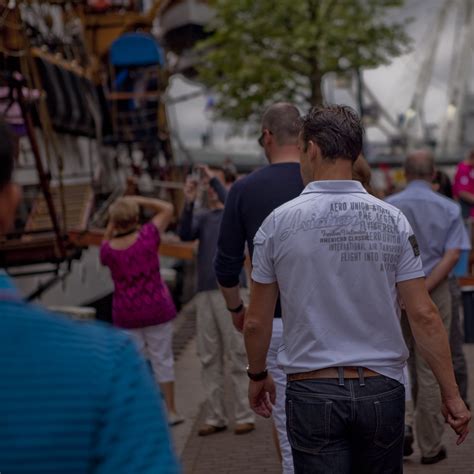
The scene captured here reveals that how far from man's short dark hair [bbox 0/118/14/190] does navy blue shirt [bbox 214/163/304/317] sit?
338 centimetres

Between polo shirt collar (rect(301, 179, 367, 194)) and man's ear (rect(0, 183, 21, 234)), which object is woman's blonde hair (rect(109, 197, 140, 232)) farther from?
man's ear (rect(0, 183, 21, 234))

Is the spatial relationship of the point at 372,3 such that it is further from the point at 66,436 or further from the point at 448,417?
the point at 66,436

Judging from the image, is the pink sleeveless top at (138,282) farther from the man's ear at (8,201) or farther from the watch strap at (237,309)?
the man's ear at (8,201)

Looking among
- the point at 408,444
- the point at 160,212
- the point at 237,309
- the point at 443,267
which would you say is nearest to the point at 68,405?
the point at 237,309

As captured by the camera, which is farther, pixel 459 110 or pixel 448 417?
pixel 459 110

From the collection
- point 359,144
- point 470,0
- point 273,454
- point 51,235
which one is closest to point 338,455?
point 359,144

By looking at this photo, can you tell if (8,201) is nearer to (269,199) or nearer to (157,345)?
(269,199)

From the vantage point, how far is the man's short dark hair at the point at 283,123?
5.37 m

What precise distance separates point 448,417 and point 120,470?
2.81 metres

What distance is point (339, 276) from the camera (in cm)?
388

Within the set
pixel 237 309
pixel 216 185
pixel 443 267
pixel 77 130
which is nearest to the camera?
pixel 237 309

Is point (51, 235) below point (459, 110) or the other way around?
the other way around

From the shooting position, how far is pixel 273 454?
25.4ft

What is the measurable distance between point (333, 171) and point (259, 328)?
66 cm
